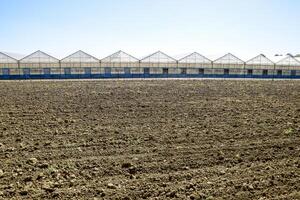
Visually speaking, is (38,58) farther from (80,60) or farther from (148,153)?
(148,153)

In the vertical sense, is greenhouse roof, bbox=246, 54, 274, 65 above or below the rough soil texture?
above

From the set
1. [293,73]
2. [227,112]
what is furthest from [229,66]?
[227,112]

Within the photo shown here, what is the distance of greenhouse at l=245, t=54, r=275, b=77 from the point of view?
47825mm

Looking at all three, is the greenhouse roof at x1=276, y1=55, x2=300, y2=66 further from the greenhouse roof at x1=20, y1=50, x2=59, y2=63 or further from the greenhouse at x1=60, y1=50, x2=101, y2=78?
the greenhouse roof at x1=20, y1=50, x2=59, y2=63

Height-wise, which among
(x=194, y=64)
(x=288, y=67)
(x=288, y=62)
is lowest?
(x=288, y=67)

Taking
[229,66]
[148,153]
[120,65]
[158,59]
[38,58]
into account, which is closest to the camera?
[148,153]

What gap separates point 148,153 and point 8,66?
118 feet

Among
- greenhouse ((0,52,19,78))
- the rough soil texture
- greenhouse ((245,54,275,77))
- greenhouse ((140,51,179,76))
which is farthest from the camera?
greenhouse ((245,54,275,77))

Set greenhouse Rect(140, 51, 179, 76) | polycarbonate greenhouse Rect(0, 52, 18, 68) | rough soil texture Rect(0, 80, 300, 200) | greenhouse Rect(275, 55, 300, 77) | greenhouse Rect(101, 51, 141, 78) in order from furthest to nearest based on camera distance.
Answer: greenhouse Rect(275, 55, 300, 77)
greenhouse Rect(140, 51, 179, 76)
greenhouse Rect(101, 51, 141, 78)
polycarbonate greenhouse Rect(0, 52, 18, 68)
rough soil texture Rect(0, 80, 300, 200)

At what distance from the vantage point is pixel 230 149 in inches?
364

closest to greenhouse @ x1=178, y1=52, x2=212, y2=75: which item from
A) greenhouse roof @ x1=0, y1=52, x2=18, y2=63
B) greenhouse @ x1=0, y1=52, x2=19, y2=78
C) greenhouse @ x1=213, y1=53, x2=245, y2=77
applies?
greenhouse @ x1=213, y1=53, x2=245, y2=77

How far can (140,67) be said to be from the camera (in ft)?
146

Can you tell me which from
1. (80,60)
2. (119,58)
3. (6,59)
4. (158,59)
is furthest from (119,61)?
(6,59)

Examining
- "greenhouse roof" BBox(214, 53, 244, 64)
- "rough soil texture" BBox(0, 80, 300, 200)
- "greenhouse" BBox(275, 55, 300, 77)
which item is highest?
"greenhouse roof" BBox(214, 53, 244, 64)
